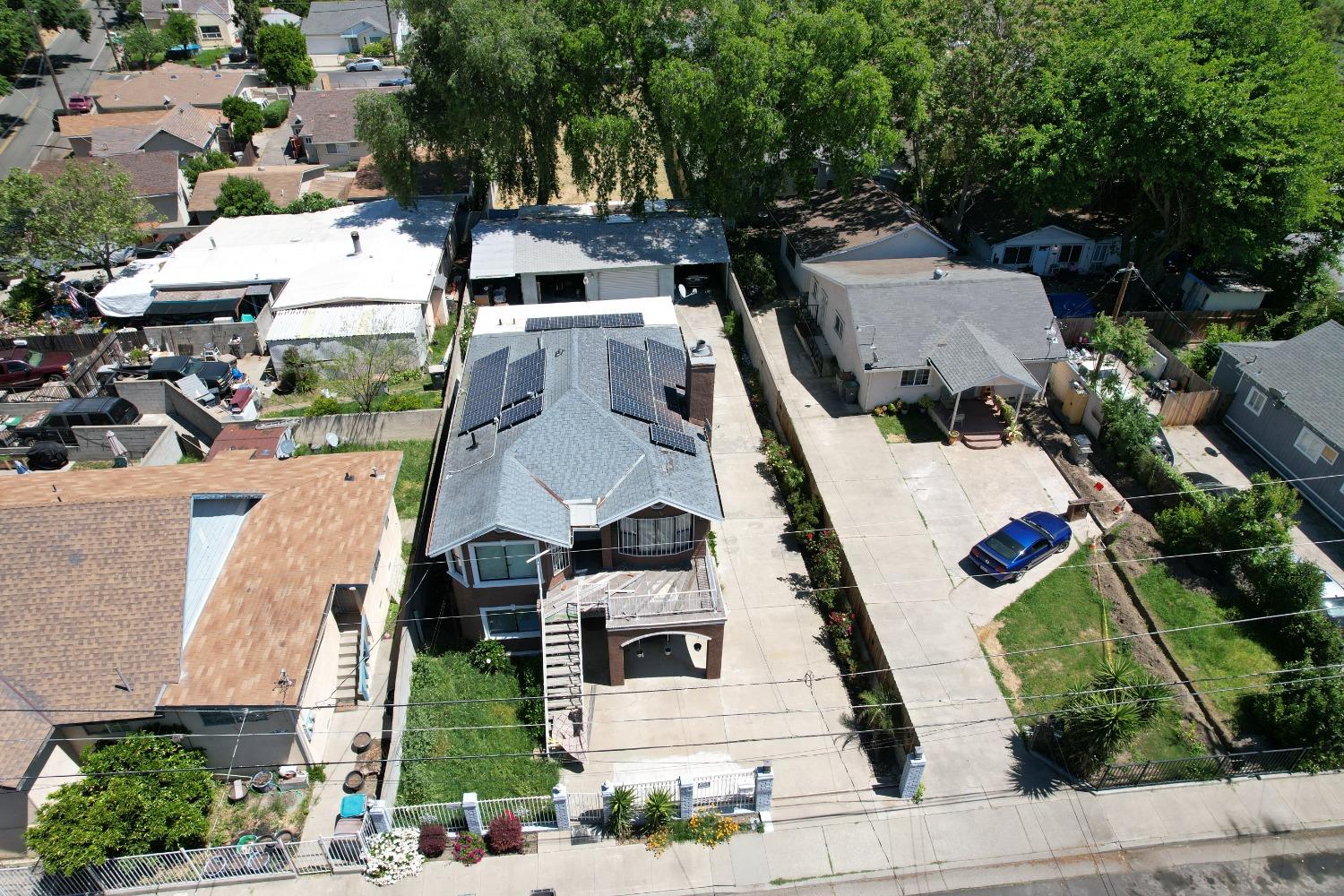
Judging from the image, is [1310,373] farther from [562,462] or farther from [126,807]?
[126,807]

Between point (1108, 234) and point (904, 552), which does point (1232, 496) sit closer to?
point (904, 552)

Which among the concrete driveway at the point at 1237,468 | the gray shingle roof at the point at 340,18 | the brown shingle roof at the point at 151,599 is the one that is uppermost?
the gray shingle roof at the point at 340,18

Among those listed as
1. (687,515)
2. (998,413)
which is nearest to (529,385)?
(687,515)

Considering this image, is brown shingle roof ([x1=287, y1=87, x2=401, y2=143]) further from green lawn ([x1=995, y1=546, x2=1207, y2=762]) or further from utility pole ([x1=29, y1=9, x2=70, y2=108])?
green lawn ([x1=995, y1=546, x2=1207, y2=762])

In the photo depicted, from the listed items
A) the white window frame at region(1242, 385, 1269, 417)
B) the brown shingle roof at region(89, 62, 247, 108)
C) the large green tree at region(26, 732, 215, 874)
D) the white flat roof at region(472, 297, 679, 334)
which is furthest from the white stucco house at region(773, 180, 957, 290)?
the brown shingle roof at region(89, 62, 247, 108)

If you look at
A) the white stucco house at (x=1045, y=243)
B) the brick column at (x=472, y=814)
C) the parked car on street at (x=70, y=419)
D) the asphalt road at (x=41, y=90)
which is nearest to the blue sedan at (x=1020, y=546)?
the brick column at (x=472, y=814)

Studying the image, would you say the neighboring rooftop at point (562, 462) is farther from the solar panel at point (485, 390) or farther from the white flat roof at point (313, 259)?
the white flat roof at point (313, 259)
